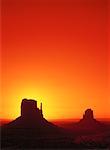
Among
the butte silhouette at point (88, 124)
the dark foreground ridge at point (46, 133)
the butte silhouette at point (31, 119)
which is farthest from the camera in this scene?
the butte silhouette at point (88, 124)

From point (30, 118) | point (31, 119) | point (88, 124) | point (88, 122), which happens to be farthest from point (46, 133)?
point (88, 124)

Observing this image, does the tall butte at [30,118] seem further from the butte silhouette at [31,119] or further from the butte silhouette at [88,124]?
the butte silhouette at [88,124]

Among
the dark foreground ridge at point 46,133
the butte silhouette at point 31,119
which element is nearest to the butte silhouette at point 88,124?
the dark foreground ridge at point 46,133

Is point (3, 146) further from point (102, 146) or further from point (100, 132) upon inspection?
point (100, 132)

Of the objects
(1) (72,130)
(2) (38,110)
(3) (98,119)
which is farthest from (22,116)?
(3) (98,119)

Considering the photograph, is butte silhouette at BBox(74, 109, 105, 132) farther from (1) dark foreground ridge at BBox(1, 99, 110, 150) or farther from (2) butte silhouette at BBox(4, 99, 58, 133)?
(2) butte silhouette at BBox(4, 99, 58, 133)

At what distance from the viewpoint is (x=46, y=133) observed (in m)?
41.5

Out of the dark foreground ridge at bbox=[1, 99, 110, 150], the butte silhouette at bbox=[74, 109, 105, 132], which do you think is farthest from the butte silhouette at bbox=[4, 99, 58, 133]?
the butte silhouette at bbox=[74, 109, 105, 132]

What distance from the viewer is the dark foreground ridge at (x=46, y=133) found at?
35281 millimetres

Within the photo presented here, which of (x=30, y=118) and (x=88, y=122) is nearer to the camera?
(x=30, y=118)

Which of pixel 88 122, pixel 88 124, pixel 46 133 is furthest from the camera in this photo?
pixel 88 124

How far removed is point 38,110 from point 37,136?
84.5 inches

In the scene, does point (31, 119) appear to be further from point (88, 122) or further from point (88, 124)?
point (88, 124)

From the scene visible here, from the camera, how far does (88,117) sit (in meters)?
44.2
